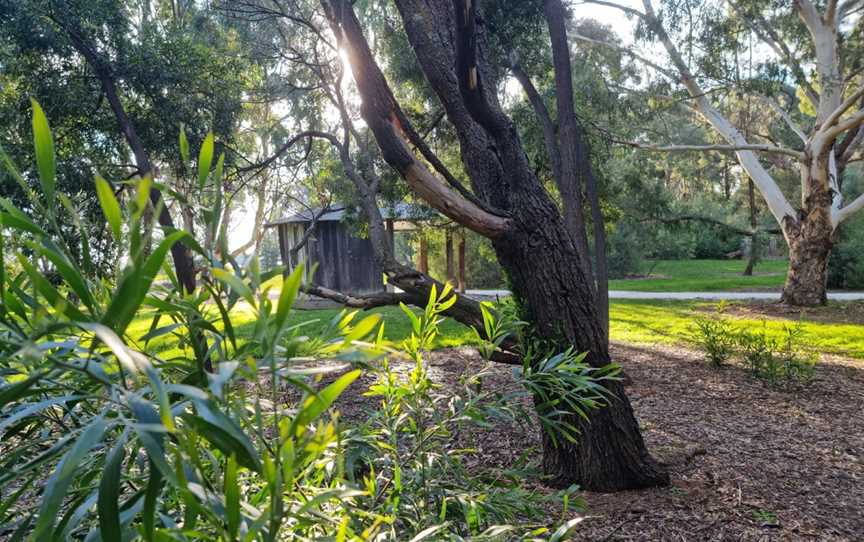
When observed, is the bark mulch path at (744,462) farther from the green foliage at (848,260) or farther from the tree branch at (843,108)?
the green foliage at (848,260)

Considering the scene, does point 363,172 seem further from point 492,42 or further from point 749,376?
point 749,376

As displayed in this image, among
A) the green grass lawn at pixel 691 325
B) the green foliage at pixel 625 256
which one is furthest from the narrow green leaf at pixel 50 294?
the green foliage at pixel 625 256

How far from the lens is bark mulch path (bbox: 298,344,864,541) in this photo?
2660 mm

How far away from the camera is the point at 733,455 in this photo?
11.9 ft

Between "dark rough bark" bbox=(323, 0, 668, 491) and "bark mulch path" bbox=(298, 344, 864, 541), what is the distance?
18 centimetres

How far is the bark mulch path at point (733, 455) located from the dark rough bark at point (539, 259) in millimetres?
184

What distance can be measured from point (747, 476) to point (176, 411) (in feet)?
12.0

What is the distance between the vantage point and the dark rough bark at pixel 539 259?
2.80 metres

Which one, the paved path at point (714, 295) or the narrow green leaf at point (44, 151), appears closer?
the narrow green leaf at point (44, 151)

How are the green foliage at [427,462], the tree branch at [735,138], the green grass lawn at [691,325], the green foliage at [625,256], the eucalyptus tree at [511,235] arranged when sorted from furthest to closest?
1. the green foliage at [625,256]
2. the tree branch at [735,138]
3. the green grass lawn at [691,325]
4. the eucalyptus tree at [511,235]
5. the green foliage at [427,462]

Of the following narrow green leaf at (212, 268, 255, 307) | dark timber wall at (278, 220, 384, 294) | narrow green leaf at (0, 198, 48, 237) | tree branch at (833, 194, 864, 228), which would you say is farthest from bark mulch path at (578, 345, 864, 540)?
dark timber wall at (278, 220, 384, 294)

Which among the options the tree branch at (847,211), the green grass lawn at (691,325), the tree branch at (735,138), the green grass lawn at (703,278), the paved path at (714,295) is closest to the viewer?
the green grass lawn at (691,325)

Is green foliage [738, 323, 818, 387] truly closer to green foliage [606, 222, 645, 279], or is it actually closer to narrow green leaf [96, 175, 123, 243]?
narrow green leaf [96, 175, 123, 243]

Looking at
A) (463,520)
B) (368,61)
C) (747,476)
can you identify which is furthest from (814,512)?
(368,61)
